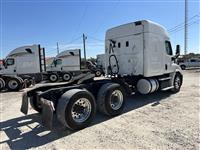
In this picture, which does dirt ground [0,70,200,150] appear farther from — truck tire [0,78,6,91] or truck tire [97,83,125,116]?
truck tire [0,78,6,91]

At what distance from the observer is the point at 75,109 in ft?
19.3

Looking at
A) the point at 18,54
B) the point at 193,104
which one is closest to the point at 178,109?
the point at 193,104

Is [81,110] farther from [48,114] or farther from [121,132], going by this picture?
[121,132]

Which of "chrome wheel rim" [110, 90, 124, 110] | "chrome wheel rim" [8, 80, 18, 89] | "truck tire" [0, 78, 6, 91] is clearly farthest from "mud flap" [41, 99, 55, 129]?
"truck tire" [0, 78, 6, 91]

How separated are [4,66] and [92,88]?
1428 cm

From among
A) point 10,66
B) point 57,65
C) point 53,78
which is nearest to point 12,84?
point 10,66

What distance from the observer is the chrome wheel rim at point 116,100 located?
698cm

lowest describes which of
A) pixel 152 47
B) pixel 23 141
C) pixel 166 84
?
pixel 23 141

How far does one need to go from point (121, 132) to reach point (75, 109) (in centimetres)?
143

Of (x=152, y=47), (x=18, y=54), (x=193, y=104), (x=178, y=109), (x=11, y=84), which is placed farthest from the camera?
(x=18, y=54)

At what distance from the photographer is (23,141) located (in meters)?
5.04

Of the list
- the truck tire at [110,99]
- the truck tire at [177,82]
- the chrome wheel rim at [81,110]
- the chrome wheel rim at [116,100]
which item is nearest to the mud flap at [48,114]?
the chrome wheel rim at [81,110]

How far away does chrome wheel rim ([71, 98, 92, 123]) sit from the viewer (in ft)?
19.1

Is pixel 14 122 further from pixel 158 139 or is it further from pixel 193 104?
pixel 193 104
